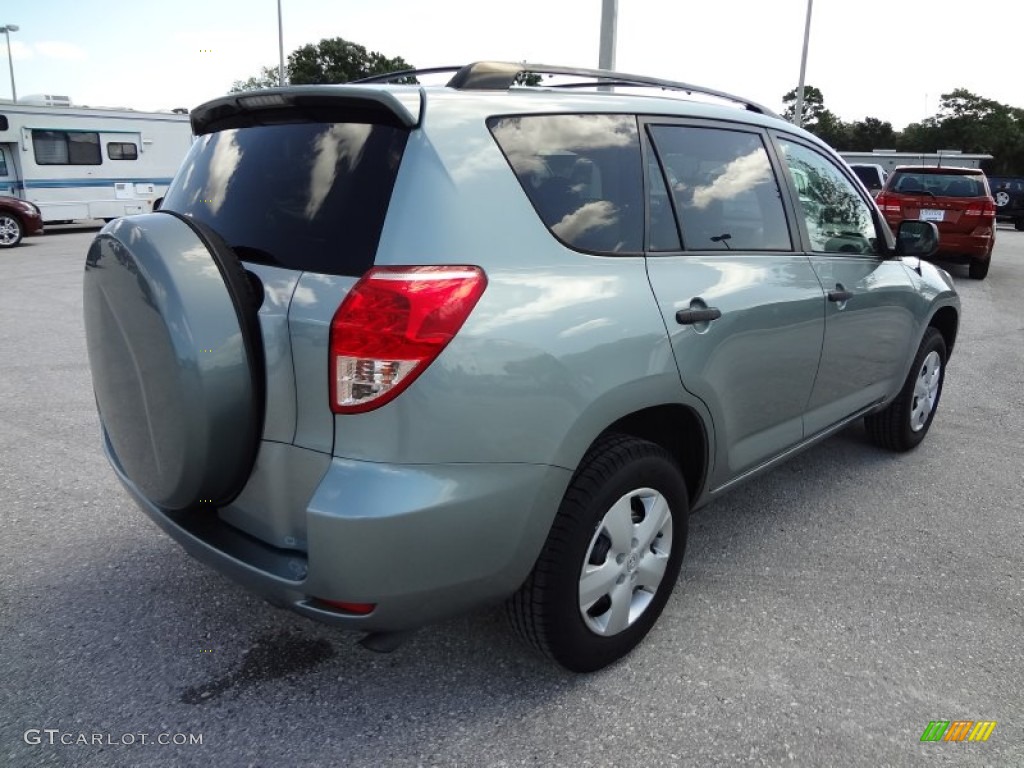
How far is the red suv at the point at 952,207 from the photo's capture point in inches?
471

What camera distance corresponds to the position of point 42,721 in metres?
2.23

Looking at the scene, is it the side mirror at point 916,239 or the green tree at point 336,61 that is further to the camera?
the green tree at point 336,61

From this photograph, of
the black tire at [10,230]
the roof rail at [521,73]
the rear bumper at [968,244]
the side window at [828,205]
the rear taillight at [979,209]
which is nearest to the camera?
the roof rail at [521,73]

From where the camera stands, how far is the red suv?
12.0 metres

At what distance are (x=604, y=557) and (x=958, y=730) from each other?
114 cm

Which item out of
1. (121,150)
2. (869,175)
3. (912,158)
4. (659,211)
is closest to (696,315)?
(659,211)

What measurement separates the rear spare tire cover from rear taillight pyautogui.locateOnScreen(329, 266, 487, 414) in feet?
0.87

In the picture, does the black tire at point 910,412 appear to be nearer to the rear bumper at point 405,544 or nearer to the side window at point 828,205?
the side window at point 828,205

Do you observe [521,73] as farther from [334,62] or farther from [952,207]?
[334,62]

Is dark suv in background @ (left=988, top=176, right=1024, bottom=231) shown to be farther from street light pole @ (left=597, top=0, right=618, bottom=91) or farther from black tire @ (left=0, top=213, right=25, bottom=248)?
black tire @ (left=0, top=213, right=25, bottom=248)

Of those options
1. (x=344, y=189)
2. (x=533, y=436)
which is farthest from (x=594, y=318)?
(x=344, y=189)

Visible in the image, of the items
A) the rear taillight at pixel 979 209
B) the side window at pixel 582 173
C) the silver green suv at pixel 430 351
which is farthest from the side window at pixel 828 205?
the rear taillight at pixel 979 209

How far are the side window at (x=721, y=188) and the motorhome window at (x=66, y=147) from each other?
66.3 feet

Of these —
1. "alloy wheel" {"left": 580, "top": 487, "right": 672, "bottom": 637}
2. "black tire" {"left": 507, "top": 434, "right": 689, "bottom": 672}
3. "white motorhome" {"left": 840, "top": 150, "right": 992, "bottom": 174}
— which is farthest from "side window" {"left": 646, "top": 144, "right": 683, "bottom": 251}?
"white motorhome" {"left": 840, "top": 150, "right": 992, "bottom": 174}
